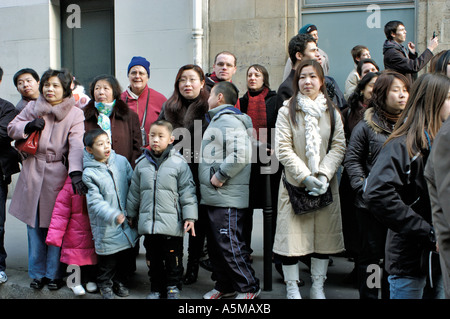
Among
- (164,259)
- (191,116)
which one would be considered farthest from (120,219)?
(191,116)

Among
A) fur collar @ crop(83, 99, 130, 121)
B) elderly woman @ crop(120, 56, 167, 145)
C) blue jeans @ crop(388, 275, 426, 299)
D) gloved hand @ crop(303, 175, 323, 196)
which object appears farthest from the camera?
elderly woman @ crop(120, 56, 167, 145)

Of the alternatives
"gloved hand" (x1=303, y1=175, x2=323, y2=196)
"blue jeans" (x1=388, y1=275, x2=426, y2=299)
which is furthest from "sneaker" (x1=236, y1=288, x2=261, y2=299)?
"blue jeans" (x1=388, y1=275, x2=426, y2=299)

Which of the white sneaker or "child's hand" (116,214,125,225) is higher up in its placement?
"child's hand" (116,214,125,225)

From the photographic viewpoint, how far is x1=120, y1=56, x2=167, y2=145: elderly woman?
18.0ft

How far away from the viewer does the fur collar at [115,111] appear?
5062 millimetres

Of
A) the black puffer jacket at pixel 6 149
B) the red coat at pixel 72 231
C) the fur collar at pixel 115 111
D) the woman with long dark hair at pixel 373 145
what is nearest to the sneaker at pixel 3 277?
the red coat at pixel 72 231

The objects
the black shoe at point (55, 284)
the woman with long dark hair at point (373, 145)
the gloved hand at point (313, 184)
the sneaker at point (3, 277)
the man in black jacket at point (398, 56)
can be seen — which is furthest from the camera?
the man in black jacket at point (398, 56)

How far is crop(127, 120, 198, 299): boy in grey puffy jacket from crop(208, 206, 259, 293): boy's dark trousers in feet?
0.72

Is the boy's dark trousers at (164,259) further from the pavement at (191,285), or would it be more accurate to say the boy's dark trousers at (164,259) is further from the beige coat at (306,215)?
the beige coat at (306,215)

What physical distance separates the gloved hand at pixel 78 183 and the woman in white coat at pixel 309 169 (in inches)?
65.7

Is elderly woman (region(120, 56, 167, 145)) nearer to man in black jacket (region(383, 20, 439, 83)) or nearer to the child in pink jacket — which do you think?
the child in pink jacket

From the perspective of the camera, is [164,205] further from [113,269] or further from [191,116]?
[191,116]

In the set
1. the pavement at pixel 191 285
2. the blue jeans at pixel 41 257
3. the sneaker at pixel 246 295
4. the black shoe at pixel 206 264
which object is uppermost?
the blue jeans at pixel 41 257

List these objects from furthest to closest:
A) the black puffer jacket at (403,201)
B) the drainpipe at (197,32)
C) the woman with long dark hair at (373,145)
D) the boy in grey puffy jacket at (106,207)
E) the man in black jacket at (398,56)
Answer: the drainpipe at (197,32) < the man in black jacket at (398,56) < the boy in grey puffy jacket at (106,207) < the woman with long dark hair at (373,145) < the black puffer jacket at (403,201)
